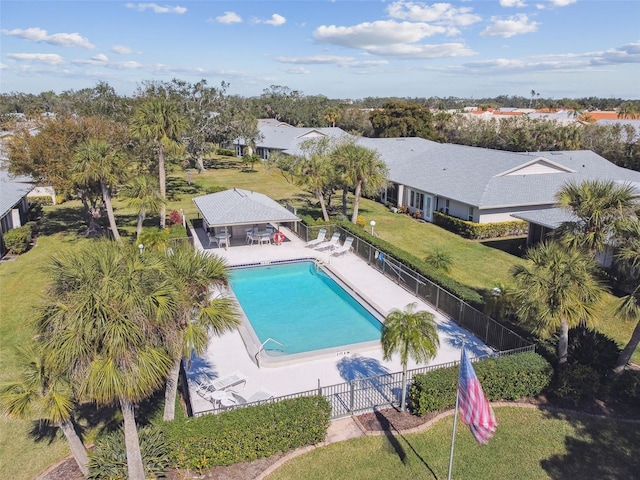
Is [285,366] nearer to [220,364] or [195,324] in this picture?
[220,364]

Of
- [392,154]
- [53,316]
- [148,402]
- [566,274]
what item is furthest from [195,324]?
[392,154]

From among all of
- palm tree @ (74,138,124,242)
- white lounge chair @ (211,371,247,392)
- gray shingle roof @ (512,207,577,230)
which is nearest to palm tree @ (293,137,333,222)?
palm tree @ (74,138,124,242)

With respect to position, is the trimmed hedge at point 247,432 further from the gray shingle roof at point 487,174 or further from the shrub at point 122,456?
the gray shingle roof at point 487,174

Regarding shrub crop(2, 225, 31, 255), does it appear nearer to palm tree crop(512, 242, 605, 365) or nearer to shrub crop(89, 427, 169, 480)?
shrub crop(89, 427, 169, 480)

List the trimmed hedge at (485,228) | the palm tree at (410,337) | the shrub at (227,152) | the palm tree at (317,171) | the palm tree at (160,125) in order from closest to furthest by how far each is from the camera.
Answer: the palm tree at (410,337)
the palm tree at (160,125)
the trimmed hedge at (485,228)
the palm tree at (317,171)
the shrub at (227,152)

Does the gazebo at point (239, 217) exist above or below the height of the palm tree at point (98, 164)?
below

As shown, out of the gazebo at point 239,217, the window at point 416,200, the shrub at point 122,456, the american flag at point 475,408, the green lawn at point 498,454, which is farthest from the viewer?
the window at point 416,200

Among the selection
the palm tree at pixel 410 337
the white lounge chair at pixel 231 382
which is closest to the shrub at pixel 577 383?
the palm tree at pixel 410 337

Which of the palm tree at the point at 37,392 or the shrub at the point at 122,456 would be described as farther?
the shrub at the point at 122,456
